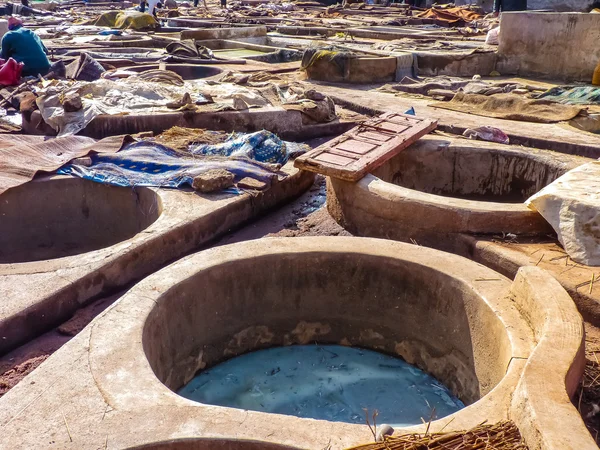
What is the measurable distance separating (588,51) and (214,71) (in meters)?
7.49

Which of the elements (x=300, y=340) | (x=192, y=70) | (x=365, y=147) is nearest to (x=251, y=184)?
(x=365, y=147)

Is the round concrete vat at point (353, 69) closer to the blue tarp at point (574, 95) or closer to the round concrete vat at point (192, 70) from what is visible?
the round concrete vat at point (192, 70)

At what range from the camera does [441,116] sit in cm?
942

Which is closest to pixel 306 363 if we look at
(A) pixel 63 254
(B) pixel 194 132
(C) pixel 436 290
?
(C) pixel 436 290

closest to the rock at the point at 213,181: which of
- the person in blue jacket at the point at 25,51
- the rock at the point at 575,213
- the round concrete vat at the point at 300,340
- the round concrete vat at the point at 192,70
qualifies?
the round concrete vat at the point at 300,340

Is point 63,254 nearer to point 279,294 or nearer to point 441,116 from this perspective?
point 279,294

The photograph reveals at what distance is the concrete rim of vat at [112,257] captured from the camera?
4.39 metres

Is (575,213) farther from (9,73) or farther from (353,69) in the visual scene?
(9,73)

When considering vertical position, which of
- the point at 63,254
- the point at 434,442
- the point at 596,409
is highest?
the point at 434,442

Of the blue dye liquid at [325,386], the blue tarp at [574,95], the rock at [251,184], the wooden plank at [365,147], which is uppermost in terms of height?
the wooden plank at [365,147]

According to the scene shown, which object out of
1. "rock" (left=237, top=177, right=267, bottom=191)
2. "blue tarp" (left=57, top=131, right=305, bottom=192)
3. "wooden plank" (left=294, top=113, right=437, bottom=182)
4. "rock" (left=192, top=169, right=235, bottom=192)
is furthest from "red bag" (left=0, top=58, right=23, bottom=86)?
"wooden plank" (left=294, top=113, right=437, bottom=182)

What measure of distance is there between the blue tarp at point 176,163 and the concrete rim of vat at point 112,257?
0.13 meters

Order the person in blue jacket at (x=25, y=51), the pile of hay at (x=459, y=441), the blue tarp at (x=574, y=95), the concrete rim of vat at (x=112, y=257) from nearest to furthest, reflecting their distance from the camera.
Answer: the pile of hay at (x=459, y=441), the concrete rim of vat at (x=112, y=257), the blue tarp at (x=574, y=95), the person in blue jacket at (x=25, y=51)

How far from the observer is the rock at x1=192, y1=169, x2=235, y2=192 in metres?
6.32
